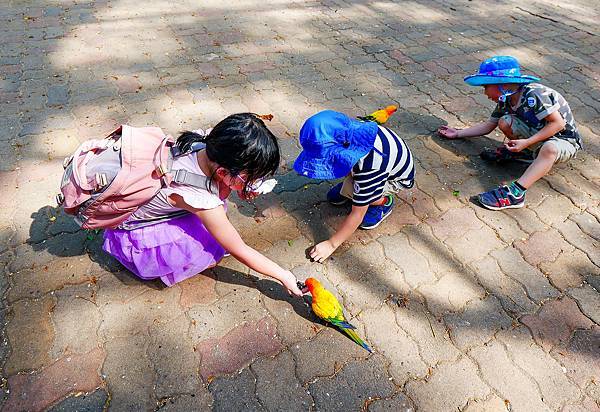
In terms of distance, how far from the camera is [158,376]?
1665 mm

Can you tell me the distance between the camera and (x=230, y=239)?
1657mm

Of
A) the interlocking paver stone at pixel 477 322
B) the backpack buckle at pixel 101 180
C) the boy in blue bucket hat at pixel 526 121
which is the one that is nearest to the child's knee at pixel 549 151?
the boy in blue bucket hat at pixel 526 121

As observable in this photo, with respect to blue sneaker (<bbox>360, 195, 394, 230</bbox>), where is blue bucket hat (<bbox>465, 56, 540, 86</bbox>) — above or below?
above

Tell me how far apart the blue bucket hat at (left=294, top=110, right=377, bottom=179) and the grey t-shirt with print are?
4.16 feet

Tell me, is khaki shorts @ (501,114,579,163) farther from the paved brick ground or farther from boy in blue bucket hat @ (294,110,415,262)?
boy in blue bucket hat @ (294,110,415,262)

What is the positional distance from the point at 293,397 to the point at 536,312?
1.19m

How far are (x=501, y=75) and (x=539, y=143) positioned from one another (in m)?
0.51

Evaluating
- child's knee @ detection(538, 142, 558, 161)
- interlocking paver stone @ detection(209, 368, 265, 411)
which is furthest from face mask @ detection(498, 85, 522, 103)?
interlocking paver stone @ detection(209, 368, 265, 411)

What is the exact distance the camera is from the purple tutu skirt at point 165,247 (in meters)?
1.80

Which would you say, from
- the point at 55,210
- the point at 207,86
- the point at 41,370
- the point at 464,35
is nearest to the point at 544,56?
the point at 464,35

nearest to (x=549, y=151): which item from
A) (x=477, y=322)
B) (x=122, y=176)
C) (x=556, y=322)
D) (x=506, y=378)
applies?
(x=556, y=322)

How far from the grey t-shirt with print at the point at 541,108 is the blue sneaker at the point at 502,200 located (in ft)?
1.43

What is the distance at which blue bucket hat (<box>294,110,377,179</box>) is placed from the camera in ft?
5.61

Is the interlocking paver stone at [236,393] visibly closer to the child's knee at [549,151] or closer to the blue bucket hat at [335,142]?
the blue bucket hat at [335,142]
